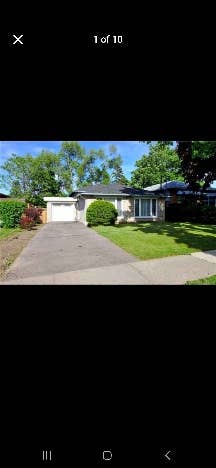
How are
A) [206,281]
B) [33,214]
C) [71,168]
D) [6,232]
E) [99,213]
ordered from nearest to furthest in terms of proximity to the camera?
[206,281]
[6,232]
[33,214]
[99,213]
[71,168]

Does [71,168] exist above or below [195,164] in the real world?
above

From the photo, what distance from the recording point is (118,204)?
15750 mm

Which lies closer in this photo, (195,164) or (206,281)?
(206,281)

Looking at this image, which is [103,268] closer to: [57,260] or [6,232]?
[57,260]

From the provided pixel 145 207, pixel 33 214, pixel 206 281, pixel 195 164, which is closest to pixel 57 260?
pixel 206 281

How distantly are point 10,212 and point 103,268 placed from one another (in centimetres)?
737

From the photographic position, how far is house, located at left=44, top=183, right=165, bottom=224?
15.4 meters
